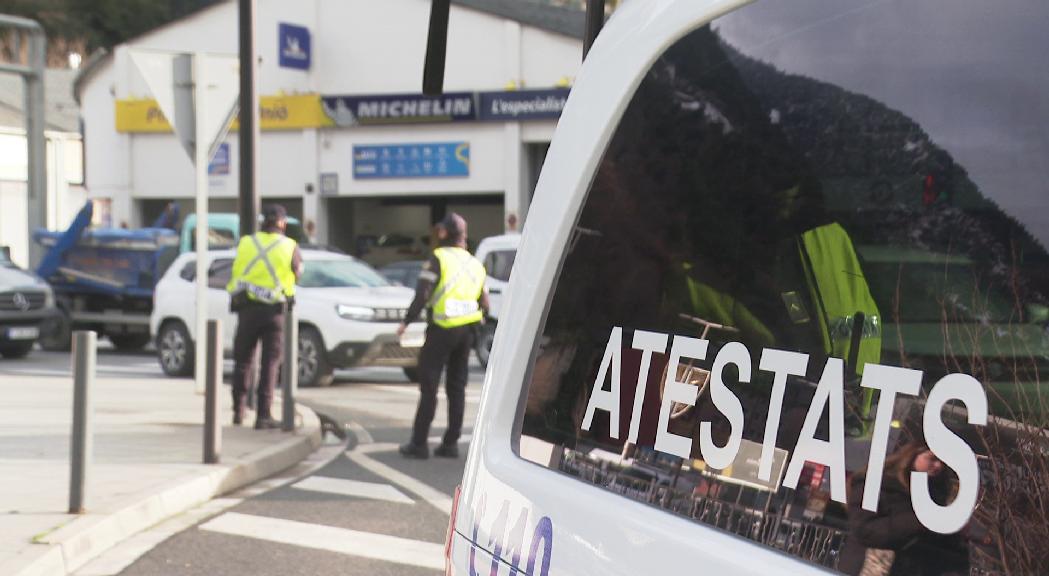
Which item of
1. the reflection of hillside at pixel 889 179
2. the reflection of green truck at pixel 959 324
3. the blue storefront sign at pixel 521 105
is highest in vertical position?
the blue storefront sign at pixel 521 105

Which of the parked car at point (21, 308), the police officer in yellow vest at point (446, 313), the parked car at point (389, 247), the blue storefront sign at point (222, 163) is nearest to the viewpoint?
the police officer in yellow vest at point (446, 313)

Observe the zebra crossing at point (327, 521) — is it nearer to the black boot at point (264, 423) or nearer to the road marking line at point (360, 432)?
the black boot at point (264, 423)

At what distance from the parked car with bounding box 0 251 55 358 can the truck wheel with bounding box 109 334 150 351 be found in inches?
71.2

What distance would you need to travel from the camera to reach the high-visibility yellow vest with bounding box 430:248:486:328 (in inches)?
396

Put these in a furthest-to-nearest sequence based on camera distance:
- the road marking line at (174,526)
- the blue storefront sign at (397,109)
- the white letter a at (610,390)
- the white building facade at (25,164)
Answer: the white building facade at (25,164), the blue storefront sign at (397,109), the road marking line at (174,526), the white letter a at (610,390)

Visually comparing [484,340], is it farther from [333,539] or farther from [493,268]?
[333,539]

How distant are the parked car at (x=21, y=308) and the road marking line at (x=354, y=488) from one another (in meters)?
12.7

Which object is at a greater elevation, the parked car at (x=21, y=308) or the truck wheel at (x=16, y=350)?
the parked car at (x=21, y=308)

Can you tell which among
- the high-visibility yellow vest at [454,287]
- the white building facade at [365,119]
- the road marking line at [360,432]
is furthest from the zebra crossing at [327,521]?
the white building facade at [365,119]

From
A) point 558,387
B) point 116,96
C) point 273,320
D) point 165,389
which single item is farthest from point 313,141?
point 558,387

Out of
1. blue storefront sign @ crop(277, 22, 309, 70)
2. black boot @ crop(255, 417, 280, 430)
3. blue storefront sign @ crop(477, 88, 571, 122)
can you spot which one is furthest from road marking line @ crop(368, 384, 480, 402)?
blue storefront sign @ crop(277, 22, 309, 70)

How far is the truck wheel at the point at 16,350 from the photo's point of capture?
68.3 feet

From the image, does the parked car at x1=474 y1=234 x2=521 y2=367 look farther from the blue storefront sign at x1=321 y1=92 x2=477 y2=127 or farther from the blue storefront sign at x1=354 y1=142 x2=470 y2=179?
the blue storefront sign at x1=354 y1=142 x2=470 y2=179

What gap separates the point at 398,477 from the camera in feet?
30.6
